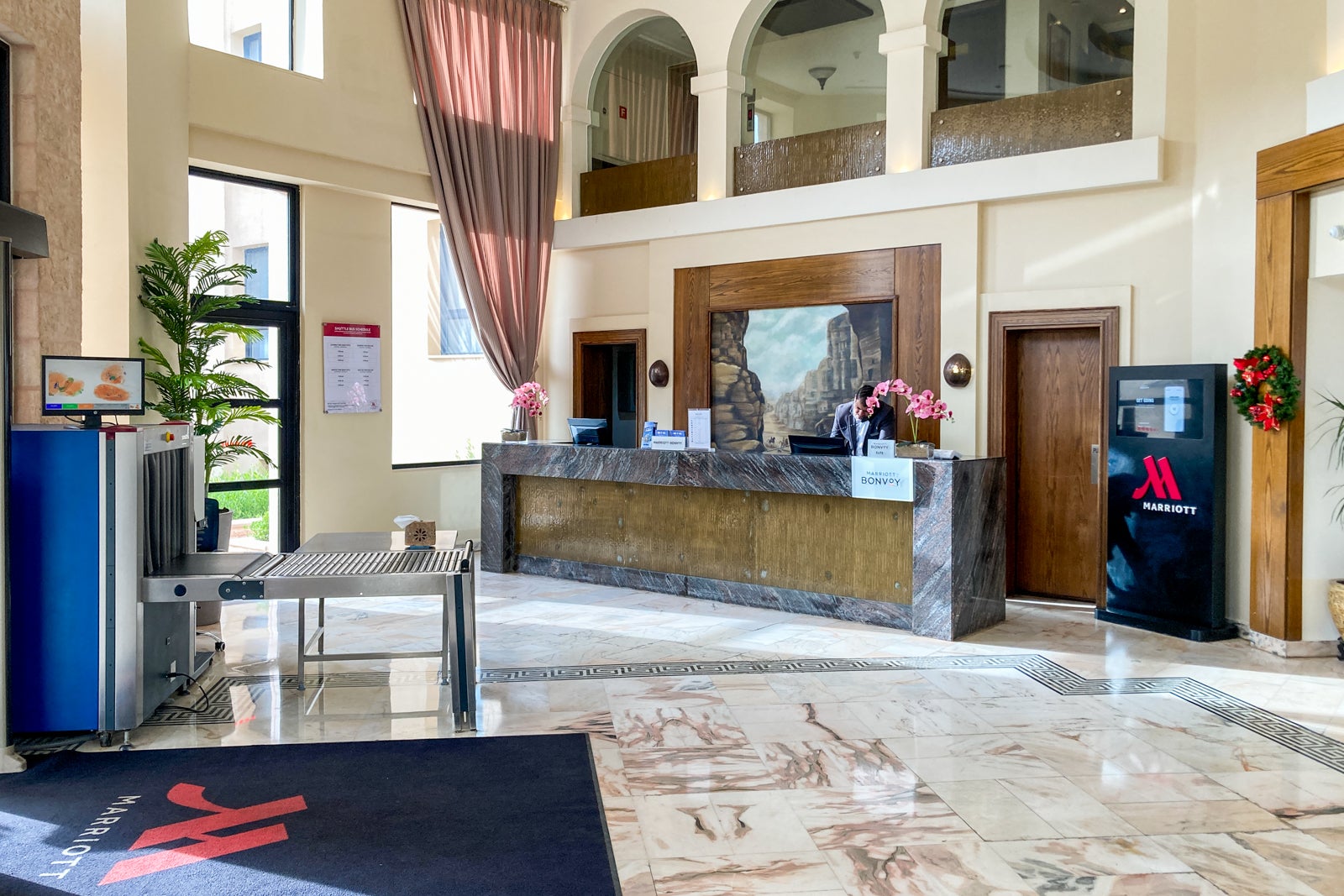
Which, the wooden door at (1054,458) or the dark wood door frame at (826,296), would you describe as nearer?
the wooden door at (1054,458)

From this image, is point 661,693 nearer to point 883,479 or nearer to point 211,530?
point 883,479

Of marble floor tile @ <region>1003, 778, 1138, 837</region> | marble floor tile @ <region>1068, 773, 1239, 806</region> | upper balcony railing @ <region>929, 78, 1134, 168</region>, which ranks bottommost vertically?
marble floor tile @ <region>1003, 778, 1138, 837</region>

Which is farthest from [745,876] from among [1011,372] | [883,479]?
[1011,372]

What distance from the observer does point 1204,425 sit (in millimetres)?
6016

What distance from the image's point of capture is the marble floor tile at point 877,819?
129 inches

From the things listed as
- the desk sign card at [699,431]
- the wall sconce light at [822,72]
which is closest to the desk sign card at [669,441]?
the desk sign card at [699,431]

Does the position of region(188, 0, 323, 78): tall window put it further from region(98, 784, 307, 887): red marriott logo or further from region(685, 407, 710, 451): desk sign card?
region(98, 784, 307, 887): red marriott logo

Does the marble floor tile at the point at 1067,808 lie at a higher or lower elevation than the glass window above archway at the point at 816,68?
lower

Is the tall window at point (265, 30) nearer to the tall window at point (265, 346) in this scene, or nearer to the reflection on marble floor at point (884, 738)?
the tall window at point (265, 346)

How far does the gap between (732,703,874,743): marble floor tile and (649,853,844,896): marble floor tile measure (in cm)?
109

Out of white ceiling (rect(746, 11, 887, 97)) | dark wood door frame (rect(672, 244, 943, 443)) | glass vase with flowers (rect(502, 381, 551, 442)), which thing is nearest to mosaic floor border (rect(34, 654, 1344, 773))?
dark wood door frame (rect(672, 244, 943, 443))

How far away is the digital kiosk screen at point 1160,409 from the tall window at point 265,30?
649cm

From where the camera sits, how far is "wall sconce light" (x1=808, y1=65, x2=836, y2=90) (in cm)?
1020

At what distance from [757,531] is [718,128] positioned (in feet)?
12.6
